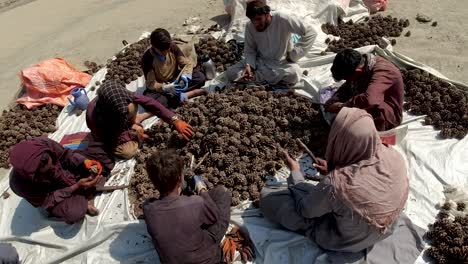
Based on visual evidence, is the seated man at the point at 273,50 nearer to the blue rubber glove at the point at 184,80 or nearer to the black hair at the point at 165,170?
the blue rubber glove at the point at 184,80

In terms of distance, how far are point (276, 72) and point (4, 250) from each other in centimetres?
339

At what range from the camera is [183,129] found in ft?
13.8

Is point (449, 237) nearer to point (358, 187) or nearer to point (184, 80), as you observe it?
point (358, 187)

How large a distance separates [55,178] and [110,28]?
162 inches

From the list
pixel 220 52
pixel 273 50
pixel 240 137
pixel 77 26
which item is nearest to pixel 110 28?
pixel 77 26

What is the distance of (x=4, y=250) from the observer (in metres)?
3.41

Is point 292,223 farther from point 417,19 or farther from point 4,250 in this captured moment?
point 417,19

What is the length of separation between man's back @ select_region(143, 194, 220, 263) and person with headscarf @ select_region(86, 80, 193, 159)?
1351 millimetres

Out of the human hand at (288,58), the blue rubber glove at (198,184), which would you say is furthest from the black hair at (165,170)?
the human hand at (288,58)

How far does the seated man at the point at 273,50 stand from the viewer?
184 inches

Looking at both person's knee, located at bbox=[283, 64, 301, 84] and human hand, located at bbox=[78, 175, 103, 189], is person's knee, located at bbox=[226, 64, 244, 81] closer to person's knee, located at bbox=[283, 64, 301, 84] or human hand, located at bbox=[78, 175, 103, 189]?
person's knee, located at bbox=[283, 64, 301, 84]

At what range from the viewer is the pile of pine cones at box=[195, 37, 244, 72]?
545cm

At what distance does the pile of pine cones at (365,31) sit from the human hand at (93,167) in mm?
3356

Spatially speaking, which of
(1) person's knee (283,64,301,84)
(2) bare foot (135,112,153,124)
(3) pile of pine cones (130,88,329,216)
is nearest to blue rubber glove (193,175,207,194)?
(3) pile of pine cones (130,88,329,216)
